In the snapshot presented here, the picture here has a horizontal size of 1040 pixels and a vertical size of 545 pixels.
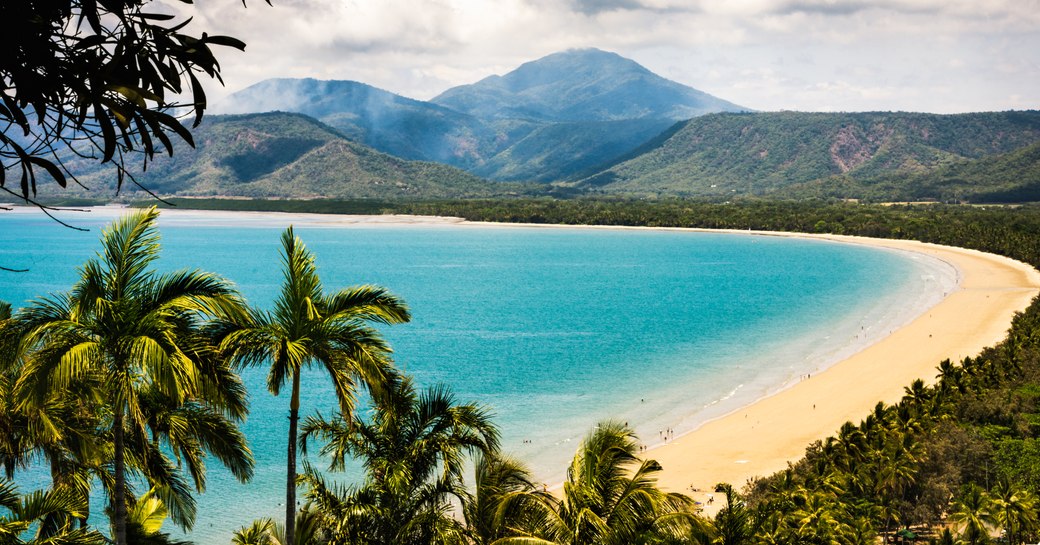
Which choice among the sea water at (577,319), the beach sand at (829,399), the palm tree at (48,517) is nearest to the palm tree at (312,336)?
the palm tree at (48,517)

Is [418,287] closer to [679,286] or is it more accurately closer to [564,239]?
[679,286]

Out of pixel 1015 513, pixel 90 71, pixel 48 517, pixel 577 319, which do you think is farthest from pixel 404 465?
pixel 577 319

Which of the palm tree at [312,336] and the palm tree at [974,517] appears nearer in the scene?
the palm tree at [312,336]

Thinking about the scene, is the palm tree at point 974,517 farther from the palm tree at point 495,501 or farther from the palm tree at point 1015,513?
the palm tree at point 495,501

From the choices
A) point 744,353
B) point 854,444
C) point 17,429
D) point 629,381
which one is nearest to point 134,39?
point 17,429

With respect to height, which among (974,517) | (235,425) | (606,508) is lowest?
(974,517)

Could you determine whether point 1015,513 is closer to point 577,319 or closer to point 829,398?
point 829,398
